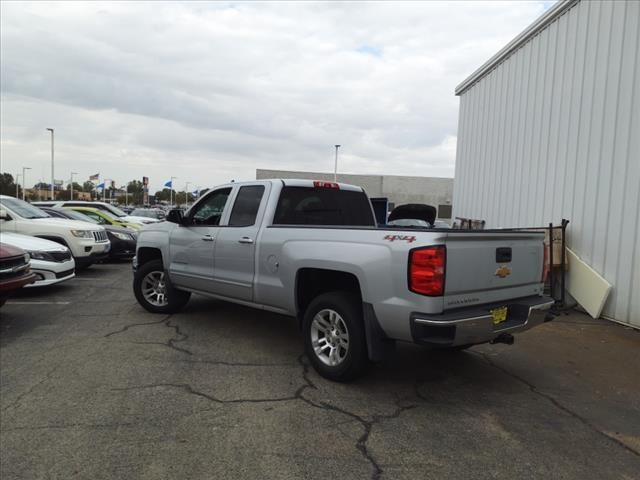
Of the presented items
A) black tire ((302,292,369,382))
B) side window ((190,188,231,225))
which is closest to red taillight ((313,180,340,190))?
A: side window ((190,188,231,225))

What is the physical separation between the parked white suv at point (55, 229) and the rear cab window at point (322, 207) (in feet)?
21.9

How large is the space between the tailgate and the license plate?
0.29 ft

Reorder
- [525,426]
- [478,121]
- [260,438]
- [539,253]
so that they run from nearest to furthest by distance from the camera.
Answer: [260,438]
[525,426]
[539,253]
[478,121]

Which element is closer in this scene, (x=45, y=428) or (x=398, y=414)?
(x=45, y=428)

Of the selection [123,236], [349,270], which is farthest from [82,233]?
[349,270]

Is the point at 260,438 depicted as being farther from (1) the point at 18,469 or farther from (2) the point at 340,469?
(1) the point at 18,469

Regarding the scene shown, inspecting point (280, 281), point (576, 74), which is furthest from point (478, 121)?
point (280, 281)

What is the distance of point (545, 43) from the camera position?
347 inches

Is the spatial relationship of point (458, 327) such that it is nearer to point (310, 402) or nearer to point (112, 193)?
point (310, 402)

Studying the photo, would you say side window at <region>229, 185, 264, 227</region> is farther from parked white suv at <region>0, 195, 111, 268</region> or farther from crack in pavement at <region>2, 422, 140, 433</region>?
parked white suv at <region>0, 195, 111, 268</region>

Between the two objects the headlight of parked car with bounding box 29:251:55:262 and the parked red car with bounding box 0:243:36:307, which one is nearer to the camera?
the parked red car with bounding box 0:243:36:307

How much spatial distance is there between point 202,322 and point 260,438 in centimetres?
344

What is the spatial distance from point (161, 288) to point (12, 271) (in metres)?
1.86

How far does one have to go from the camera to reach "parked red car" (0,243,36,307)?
5934mm
